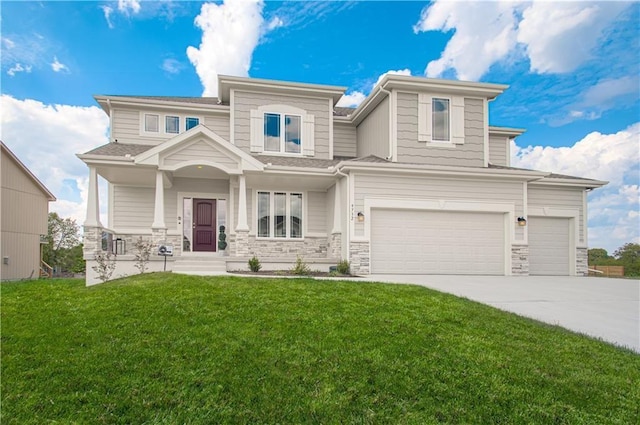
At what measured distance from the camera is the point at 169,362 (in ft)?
13.0

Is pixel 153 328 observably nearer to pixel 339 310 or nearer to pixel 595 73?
pixel 339 310

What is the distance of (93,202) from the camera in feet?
35.3

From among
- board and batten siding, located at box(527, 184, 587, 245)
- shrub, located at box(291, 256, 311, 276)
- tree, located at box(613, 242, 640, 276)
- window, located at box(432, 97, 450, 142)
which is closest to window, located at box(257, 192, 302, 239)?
shrub, located at box(291, 256, 311, 276)

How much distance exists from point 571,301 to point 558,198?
6.92 metres

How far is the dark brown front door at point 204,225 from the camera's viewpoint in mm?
13211

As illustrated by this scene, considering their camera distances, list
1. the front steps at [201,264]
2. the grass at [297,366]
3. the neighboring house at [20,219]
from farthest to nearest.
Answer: the neighboring house at [20,219]
the front steps at [201,264]
the grass at [297,366]

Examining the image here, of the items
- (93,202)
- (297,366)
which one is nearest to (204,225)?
(93,202)

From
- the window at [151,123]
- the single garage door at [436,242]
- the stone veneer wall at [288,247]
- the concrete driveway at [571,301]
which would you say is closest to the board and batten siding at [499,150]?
the single garage door at [436,242]

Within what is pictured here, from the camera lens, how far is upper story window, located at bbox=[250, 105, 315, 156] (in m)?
13.5

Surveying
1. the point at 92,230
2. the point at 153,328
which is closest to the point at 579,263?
the point at 153,328

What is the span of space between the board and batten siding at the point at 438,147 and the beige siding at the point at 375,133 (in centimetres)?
53

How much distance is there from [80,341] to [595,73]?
17.4m

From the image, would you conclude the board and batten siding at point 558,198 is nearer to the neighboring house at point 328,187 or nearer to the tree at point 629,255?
the neighboring house at point 328,187

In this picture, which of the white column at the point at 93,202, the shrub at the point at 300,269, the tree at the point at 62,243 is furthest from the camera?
the tree at the point at 62,243
